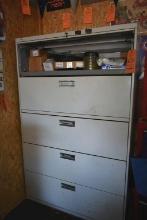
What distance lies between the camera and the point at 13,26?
5.27 feet

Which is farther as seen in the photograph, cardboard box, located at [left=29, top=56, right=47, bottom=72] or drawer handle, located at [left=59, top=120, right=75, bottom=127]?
cardboard box, located at [left=29, top=56, right=47, bottom=72]

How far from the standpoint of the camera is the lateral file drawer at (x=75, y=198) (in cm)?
146

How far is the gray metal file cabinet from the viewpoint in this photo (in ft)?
4.29

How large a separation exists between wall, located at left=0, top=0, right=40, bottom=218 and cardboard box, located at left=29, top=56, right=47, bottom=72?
5.7 inches

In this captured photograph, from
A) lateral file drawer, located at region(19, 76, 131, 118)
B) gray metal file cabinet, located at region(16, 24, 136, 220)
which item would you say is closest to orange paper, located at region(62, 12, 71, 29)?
gray metal file cabinet, located at region(16, 24, 136, 220)

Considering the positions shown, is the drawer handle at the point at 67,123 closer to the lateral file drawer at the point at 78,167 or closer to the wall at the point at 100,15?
the lateral file drawer at the point at 78,167

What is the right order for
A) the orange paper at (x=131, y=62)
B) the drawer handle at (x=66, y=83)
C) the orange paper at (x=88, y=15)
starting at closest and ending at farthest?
the orange paper at (x=131, y=62) < the drawer handle at (x=66, y=83) < the orange paper at (x=88, y=15)

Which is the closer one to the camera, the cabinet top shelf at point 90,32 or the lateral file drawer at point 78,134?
the cabinet top shelf at point 90,32

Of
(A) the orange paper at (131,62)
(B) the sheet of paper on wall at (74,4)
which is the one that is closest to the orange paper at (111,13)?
(B) the sheet of paper on wall at (74,4)

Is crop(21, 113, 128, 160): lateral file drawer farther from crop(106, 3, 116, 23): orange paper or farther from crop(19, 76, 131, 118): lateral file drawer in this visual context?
crop(106, 3, 116, 23): orange paper

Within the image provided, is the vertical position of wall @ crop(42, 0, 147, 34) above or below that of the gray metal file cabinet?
above

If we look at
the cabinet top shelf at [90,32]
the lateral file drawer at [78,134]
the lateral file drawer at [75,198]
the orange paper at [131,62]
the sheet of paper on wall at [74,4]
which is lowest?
the lateral file drawer at [75,198]

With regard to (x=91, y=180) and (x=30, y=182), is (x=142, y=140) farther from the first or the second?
(x=30, y=182)

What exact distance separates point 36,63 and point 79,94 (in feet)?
1.59
